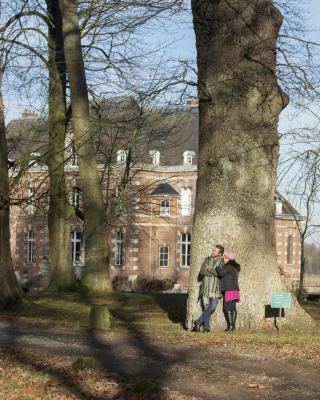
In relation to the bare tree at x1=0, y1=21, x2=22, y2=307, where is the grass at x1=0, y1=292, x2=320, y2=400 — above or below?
below

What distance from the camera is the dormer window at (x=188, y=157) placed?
63.0 m

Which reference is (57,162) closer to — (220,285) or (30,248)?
(220,285)

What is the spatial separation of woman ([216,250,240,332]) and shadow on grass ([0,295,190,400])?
1.70m

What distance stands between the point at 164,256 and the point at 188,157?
8247 millimetres

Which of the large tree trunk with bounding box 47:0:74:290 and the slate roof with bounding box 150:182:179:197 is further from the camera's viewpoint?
the slate roof with bounding box 150:182:179:197

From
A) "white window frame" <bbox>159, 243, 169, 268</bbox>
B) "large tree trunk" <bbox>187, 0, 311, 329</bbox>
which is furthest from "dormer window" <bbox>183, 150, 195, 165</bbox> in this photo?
"large tree trunk" <bbox>187, 0, 311, 329</bbox>

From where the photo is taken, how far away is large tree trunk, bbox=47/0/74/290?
25.6 m

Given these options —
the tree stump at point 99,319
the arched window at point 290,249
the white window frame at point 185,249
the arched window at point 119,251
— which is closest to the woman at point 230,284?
the tree stump at point 99,319

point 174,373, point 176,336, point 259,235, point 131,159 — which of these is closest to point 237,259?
point 259,235

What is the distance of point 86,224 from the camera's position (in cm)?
2414

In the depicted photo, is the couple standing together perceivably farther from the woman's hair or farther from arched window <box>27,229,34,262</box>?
arched window <box>27,229,34,262</box>

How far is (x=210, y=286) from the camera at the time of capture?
48.8 ft

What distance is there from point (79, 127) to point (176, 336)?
36.8ft

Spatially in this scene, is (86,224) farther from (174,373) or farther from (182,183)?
(182,183)
